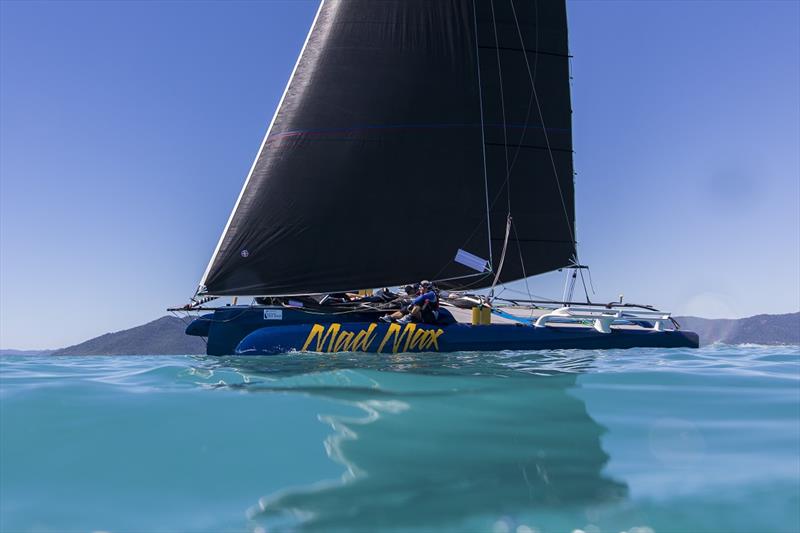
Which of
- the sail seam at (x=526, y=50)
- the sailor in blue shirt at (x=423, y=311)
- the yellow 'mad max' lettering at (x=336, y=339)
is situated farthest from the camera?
the sail seam at (x=526, y=50)

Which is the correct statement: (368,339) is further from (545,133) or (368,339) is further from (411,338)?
(545,133)

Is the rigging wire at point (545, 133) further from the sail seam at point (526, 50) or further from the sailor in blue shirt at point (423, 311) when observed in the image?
the sailor in blue shirt at point (423, 311)

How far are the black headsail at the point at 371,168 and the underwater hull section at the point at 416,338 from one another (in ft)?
7.44

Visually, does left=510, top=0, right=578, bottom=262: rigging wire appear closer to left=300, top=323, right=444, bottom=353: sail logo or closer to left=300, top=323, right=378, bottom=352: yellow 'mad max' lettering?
left=300, top=323, right=444, bottom=353: sail logo

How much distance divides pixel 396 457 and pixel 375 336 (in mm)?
8155

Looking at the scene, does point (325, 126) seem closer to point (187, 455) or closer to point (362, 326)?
point (362, 326)

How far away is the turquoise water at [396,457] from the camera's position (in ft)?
9.71

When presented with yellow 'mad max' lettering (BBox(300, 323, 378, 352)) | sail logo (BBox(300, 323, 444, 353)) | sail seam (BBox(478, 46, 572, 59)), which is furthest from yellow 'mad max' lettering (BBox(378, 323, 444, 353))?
sail seam (BBox(478, 46, 572, 59))

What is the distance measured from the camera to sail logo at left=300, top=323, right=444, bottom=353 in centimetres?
1166

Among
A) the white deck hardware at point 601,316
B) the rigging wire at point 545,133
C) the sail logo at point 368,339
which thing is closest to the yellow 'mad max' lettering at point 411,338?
the sail logo at point 368,339

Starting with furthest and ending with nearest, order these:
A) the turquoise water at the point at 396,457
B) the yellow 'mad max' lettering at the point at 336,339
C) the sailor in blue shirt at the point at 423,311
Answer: the sailor in blue shirt at the point at 423,311, the yellow 'mad max' lettering at the point at 336,339, the turquoise water at the point at 396,457

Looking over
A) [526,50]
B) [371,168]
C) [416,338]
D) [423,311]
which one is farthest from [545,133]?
[416,338]

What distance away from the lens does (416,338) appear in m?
12.0

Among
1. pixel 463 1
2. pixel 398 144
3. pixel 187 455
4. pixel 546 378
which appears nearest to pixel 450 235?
pixel 398 144
